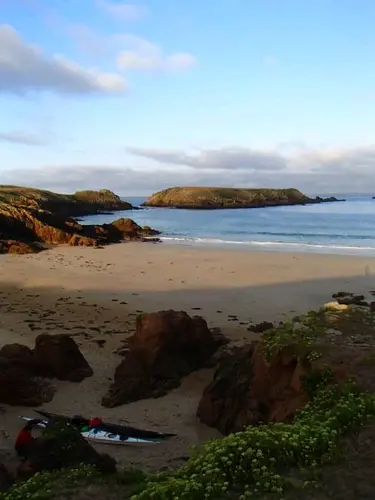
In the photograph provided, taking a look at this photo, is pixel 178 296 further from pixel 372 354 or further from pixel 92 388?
pixel 372 354

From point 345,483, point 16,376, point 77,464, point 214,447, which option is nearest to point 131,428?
point 77,464

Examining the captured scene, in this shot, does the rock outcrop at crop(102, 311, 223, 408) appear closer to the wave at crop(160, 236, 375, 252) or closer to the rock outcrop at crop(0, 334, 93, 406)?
the rock outcrop at crop(0, 334, 93, 406)

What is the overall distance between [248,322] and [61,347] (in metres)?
8.04

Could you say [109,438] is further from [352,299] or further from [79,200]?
[79,200]

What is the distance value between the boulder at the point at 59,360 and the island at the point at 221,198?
129m

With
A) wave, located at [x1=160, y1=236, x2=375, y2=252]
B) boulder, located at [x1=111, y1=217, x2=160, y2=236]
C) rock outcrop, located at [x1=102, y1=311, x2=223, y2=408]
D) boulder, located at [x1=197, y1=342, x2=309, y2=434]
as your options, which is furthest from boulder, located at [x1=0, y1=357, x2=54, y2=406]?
boulder, located at [x1=111, y1=217, x2=160, y2=236]

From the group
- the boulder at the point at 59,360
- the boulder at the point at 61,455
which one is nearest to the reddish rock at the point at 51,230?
the boulder at the point at 59,360

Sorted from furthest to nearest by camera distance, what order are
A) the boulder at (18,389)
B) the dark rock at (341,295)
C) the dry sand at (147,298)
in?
the dark rock at (341,295)
the boulder at (18,389)
the dry sand at (147,298)

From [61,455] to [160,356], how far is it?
6.25m

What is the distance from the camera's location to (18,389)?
42.1 feet

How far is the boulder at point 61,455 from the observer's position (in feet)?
26.3

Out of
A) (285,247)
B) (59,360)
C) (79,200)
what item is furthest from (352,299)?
(79,200)

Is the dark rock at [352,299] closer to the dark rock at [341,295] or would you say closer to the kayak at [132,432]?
the dark rock at [341,295]

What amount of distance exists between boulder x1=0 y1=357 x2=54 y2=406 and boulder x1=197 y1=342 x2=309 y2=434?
4300mm
